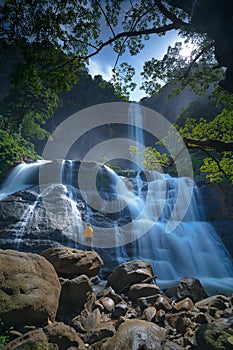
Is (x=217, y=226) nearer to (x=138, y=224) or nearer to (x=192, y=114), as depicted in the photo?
(x=138, y=224)

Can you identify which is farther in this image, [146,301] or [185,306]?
[146,301]

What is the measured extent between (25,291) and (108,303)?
306 centimetres

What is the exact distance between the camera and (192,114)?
34594 millimetres

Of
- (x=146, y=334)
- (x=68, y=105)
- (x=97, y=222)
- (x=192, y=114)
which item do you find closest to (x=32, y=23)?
(x=146, y=334)

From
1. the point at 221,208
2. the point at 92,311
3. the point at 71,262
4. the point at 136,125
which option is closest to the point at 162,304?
the point at 92,311

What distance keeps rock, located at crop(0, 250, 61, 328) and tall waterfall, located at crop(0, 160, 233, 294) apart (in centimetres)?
639

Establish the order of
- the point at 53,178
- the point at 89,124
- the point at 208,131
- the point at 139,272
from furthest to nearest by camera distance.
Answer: the point at 89,124 → the point at 53,178 → the point at 139,272 → the point at 208,131

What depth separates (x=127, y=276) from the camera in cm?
771

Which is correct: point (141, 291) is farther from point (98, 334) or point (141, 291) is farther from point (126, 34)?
point (126, 34)

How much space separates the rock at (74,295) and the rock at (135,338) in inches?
70.3

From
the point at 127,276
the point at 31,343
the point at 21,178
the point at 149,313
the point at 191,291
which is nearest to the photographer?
the point at 31,343

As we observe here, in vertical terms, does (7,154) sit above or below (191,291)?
above

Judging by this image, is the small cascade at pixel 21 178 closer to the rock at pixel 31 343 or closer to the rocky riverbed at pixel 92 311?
the rocky riverbed at pixel 92 311

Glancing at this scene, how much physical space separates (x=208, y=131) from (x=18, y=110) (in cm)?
2457
